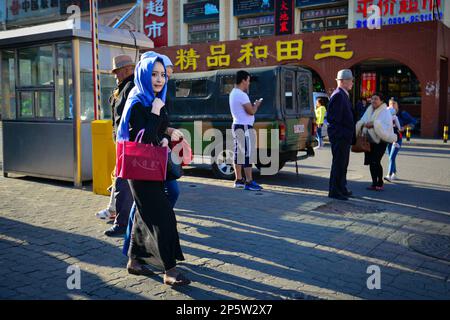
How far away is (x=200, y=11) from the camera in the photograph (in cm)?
2850

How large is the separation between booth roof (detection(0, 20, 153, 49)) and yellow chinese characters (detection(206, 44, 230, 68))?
16.0m

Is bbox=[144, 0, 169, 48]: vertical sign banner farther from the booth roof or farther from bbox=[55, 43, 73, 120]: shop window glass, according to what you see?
bbox=[55, 43, 73, 120]: shop window glass

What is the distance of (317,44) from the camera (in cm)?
2202

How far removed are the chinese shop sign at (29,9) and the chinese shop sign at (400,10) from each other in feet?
83.4

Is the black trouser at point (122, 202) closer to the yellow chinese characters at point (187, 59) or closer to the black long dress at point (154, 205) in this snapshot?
the black long dress at point (154, 205)

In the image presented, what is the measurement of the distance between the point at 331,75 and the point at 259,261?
1881 centimetres

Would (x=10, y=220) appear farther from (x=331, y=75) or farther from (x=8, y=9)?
(x=8, y=9)

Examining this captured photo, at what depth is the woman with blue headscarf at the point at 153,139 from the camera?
11.9 ft

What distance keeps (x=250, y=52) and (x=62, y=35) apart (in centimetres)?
1697

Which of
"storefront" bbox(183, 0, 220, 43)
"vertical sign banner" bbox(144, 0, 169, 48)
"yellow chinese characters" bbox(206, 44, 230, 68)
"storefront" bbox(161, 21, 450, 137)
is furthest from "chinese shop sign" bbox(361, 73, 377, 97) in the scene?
"vertical sign banner" bbox(144, 0, 169, 48)

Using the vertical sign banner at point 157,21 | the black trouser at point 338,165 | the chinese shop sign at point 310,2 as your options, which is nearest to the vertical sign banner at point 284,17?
the chinese shop sign at point 310,2

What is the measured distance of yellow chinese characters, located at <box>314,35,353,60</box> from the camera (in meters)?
21.3

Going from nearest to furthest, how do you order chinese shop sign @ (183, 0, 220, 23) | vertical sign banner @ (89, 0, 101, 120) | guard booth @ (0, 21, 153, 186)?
vertical sign banner @ (89, 0, 101, 120)
guard booth @ (0, 21, 153, 186)
chinese shop sign @ (183, 0, 220, 23)

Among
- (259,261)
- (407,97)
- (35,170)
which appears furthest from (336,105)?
(407,97)
